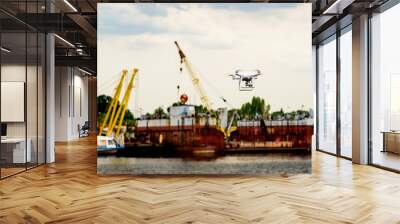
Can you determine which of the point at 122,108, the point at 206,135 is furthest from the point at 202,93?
the point at 122,108

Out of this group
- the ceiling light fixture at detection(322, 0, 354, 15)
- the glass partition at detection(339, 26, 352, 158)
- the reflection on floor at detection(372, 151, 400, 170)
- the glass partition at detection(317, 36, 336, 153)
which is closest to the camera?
the ceiling light fixture at detection(322, 0, 354, 15)

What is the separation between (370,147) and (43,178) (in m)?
5.99

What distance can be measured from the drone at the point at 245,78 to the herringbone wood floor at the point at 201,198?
1.48m

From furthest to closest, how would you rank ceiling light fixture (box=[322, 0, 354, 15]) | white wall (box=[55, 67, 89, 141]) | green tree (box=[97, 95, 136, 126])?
1. white wall (box=[55, 67, 89, 141])
2. ceiling light fixture (box=[322, 0, 354, 15])
3. green tree (box=[97, 95, 136, 126])

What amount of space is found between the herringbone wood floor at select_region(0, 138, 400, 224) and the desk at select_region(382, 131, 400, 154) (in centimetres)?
52

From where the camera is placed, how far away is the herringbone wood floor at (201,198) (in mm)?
3994

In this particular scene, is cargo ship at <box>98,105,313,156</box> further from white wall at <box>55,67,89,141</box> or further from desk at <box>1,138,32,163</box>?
white wall at <box>55,67,89,141</box>

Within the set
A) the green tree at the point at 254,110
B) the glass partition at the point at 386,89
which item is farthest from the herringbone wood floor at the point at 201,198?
the green tree at the point at 254,110

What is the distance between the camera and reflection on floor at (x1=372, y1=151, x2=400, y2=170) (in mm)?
6970


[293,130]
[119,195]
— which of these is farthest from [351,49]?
[119,195]

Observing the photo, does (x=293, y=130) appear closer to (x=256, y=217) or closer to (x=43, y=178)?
(x=256, y=217)

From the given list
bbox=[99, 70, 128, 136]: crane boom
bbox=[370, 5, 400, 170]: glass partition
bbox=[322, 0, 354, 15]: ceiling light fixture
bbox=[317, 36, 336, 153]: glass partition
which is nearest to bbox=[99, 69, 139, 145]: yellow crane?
bbox=[99, 70, 128, 136]: crane boom

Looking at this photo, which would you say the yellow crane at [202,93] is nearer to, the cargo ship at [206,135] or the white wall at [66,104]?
the cargo ship at [206,135]

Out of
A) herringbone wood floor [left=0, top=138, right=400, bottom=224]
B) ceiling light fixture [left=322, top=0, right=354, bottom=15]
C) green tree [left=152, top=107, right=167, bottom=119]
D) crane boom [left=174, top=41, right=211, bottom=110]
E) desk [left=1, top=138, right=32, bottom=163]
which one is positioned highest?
A: ceiling light fixture [left=322, top=0, right=354, bottom=15]
